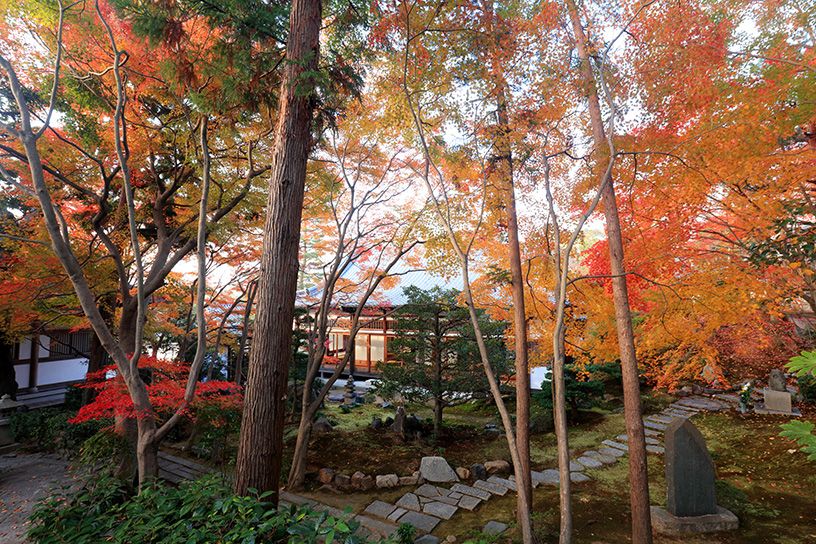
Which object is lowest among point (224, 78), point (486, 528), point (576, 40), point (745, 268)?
point (486, 528)

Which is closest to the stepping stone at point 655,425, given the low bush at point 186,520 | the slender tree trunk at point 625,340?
the slender tree trunk at point 625,340

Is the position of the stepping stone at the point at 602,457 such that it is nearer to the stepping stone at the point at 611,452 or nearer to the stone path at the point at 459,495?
the stone path at the point at 459,495

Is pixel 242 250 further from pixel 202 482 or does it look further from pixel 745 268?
pixel 745 268

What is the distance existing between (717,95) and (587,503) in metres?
7.18

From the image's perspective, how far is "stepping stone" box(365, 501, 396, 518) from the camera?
22.0 feet

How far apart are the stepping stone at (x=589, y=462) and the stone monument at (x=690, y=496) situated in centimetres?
249

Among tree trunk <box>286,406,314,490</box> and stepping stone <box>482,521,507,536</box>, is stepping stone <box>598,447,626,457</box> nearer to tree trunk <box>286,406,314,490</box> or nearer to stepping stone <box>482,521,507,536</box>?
stepping stone <box>482,521,507,536</box>

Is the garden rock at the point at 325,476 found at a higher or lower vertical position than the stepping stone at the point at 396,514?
higher

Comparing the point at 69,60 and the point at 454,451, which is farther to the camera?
the point at 454,451

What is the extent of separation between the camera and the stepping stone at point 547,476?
7.67 meters

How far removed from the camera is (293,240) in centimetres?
420

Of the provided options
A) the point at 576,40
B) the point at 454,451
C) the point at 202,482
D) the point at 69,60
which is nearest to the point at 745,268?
the point at 576,40

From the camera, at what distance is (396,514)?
666 centimetres

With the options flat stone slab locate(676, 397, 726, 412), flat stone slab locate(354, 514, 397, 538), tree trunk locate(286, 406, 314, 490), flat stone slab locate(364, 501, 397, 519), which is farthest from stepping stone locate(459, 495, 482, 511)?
flat stone slab locate(676, 397, 726, 412)
